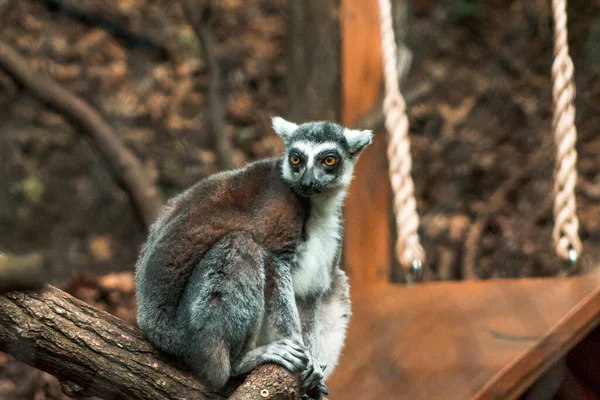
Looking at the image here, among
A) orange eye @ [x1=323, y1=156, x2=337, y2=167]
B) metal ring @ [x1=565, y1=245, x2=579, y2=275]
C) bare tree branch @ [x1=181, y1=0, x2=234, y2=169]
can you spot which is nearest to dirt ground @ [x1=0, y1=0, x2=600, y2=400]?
bare tree branch @ [x1=181, y1=0, x2=234, y2=169]

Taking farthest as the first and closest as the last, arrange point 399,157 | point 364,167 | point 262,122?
1. point 262,122
2. point 364,167
3. point 399,157

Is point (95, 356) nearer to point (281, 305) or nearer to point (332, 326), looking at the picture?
point (281, 305)

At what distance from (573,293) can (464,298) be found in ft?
1.66

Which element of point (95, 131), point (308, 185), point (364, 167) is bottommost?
point (308, 185)

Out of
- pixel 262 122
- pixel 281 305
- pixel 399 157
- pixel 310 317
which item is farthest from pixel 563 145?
pixel 262 122

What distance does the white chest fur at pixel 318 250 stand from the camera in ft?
8.47

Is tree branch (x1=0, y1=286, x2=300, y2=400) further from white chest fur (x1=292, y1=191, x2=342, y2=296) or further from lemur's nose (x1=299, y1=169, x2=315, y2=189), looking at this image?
lemur's nose (x1=299, y1=169, x2=315, y2=189)

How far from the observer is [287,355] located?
7.40ft

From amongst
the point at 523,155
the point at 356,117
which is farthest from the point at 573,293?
the point at 523,155

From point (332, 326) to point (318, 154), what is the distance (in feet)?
2.16

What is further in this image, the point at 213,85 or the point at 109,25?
the point at 109,25

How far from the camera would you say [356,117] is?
4160 mm

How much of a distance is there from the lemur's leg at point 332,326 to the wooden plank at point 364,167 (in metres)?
1.04

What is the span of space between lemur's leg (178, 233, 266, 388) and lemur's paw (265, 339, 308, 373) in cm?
10
